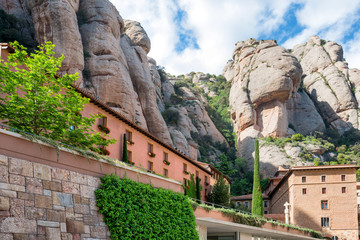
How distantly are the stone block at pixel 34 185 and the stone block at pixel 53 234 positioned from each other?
1.35m

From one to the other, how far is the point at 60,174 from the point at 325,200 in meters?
50.7

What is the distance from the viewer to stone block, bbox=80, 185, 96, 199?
1503 centimetres

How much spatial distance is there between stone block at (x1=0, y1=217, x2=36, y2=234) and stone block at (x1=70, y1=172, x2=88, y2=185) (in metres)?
2.68

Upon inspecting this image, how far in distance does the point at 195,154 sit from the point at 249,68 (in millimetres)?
37729

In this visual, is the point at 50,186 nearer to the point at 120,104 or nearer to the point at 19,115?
the point at 19,115

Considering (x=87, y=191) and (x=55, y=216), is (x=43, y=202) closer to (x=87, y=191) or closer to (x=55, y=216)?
(x=55, y=216)

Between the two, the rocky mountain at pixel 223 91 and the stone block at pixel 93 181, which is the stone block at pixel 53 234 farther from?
the rocky mountain at pixel 223 91

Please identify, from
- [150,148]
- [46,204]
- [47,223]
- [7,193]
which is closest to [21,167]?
[7,193]

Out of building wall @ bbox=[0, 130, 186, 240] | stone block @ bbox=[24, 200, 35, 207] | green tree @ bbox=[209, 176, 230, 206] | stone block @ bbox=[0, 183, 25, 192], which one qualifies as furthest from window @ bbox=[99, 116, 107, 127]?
green tree @ bbox=[209, 176, 230, 206]

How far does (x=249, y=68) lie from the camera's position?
10206cm

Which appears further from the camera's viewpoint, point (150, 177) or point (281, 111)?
point (281, 111)

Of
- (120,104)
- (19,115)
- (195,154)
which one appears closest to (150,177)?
(19,115)

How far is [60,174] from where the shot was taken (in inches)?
556

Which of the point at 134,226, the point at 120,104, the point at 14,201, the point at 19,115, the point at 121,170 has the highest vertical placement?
the point at 120,104
